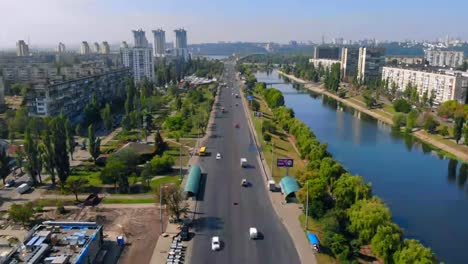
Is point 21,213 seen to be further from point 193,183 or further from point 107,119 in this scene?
point 107,119

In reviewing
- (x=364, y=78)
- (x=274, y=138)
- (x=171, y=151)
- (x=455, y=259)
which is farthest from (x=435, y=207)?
(x=364, y=78)

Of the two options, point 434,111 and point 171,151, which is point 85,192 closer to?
point 171,151

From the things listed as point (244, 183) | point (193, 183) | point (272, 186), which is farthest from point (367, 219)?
point (193, 183)

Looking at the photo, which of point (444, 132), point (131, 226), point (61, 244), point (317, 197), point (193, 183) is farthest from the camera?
point (444, 132)

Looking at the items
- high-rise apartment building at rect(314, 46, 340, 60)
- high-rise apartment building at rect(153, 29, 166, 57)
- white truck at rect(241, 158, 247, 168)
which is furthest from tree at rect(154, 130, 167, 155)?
high-rise apartment building at rect(153, 29, 166, 57)

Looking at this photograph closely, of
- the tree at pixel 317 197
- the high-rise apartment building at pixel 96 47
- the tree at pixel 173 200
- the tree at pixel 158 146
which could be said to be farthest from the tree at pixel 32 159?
the high-rise apartment building at pixel 96 47

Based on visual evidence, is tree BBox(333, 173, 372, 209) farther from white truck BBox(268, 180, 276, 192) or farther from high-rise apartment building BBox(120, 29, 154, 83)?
high-rise apartment building BBox(120, 29, 154, 83)

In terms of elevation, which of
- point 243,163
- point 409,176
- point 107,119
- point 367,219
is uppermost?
point 107,119
